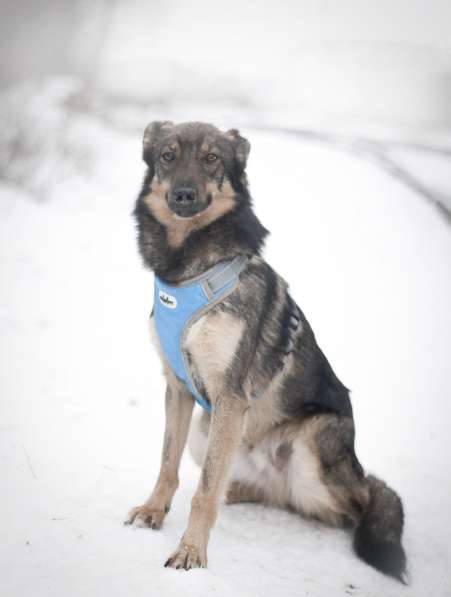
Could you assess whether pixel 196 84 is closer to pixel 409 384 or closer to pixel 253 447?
pixel 409 384

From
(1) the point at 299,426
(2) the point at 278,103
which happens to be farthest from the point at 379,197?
(1) the point at 299,426

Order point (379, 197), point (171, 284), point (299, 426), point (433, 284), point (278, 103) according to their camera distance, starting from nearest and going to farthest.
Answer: point (171, 284)
point (299, 426)
point (433, 284)
point (379, 197)
point (278, 103)

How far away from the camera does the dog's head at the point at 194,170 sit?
9.15 feet

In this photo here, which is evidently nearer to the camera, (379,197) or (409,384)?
(409,384)

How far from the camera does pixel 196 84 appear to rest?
827cm

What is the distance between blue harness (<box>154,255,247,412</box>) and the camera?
265 cm

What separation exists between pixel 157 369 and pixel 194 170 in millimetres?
3227

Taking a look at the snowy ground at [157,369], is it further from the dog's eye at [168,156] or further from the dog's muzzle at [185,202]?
the dog's eye at [168,156]

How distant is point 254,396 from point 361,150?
19.5 ft

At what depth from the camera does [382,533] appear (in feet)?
9.20

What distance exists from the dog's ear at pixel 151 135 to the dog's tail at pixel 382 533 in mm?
2489

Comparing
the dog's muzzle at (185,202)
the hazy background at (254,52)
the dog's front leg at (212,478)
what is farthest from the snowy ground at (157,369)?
the dog's muzzle at (185,202)

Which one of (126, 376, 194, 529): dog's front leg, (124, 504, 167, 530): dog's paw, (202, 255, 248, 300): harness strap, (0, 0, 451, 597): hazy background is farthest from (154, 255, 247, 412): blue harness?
(0, 0, 451, 597): hazy background

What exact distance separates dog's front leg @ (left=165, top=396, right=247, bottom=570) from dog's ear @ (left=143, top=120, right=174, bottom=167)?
1.62 meters
